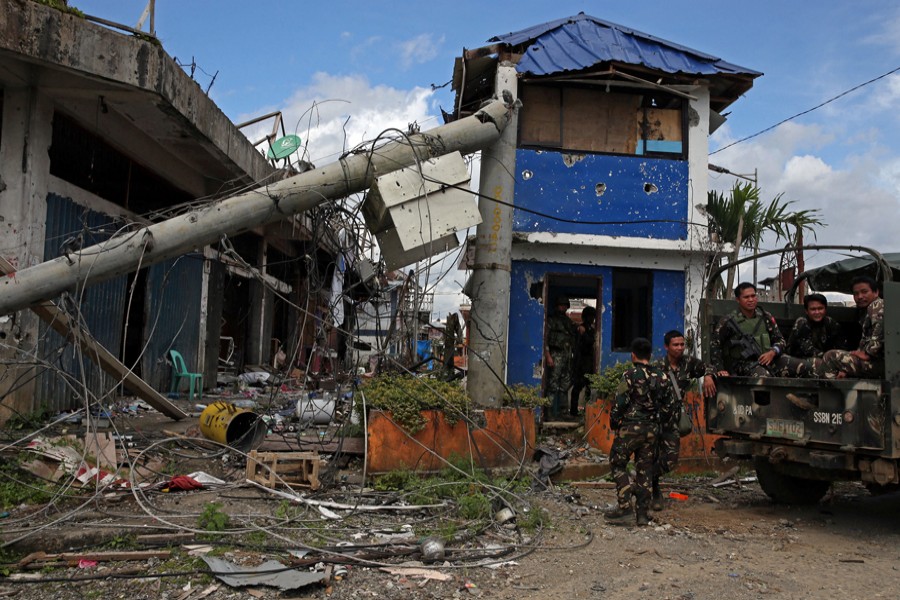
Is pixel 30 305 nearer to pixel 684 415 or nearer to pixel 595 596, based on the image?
pixel 595 596

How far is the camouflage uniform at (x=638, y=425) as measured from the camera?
5977 mm

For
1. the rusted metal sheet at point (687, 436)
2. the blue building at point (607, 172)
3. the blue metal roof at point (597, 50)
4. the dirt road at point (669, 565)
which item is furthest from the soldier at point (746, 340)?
the blue metal roof at point (597, 50)

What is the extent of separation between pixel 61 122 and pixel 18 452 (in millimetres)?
4717

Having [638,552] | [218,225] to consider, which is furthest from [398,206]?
[638,552]

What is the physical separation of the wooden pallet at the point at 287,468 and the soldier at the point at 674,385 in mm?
3156

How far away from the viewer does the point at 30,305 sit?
575cm

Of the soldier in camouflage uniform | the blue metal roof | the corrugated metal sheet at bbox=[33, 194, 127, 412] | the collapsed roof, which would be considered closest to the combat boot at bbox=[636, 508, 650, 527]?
the soldier in camouflage uniform

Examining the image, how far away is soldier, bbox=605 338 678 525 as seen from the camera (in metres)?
5.96

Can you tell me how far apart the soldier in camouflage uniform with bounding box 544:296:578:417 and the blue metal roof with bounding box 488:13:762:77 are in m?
3.64

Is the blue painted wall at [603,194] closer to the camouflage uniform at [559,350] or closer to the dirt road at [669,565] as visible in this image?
the camouflage uniform at [559,350]

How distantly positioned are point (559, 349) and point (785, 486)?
4.48m

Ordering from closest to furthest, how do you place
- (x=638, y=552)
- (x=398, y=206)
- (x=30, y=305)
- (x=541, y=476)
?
(x=638, y=552), (x=30, y=305), (x=398, y=206), (x=541, y=476)

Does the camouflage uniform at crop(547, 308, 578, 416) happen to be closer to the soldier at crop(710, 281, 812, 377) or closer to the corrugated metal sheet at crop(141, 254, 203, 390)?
the soldier at crop(710, 281, 812, 377)

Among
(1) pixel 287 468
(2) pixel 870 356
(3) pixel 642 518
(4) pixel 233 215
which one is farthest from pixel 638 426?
(4) pixel 233 215
